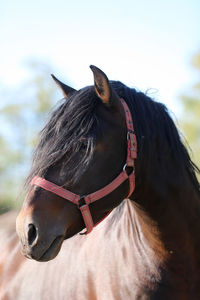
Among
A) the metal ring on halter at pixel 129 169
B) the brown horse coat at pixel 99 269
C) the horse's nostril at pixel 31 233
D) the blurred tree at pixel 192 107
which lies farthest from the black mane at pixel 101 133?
the blurred tree at pixel 192 107

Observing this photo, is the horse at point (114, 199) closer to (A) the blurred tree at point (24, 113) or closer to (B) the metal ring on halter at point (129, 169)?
(B) the metal ring on halter at point (129, 169)

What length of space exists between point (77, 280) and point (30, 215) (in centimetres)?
123

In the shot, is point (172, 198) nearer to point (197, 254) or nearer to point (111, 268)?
point (197, 254)

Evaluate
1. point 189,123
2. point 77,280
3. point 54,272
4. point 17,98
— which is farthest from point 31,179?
point 17,98

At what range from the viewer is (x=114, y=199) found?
2.39 meters

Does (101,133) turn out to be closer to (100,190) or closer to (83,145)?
(83,145)

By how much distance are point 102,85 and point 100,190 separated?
64 cm

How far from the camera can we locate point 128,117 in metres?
2.50

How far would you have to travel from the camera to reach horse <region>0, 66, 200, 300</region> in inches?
87.9

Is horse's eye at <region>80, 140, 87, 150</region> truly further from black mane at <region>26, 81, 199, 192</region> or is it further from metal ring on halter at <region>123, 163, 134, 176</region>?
metal ring on halter at <region>123, 163, 134, 176</region>

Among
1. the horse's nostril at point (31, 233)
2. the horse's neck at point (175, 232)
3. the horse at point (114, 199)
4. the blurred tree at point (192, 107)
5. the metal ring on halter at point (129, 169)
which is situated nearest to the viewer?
the horse's nostril at point (31, 233)

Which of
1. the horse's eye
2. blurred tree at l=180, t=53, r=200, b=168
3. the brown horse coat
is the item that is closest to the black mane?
the horse's eye

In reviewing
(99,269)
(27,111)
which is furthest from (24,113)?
(99,269)

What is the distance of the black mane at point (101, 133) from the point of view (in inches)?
89.2
